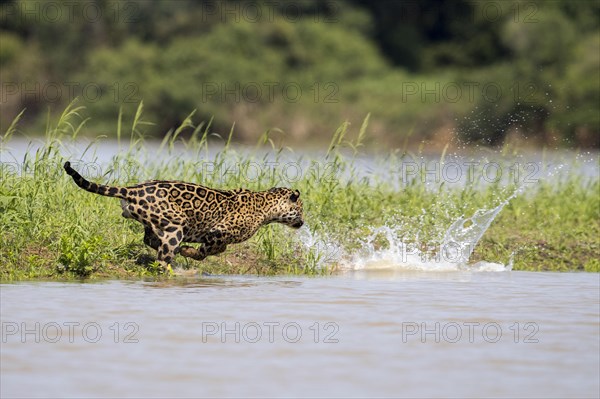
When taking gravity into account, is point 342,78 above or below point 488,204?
above

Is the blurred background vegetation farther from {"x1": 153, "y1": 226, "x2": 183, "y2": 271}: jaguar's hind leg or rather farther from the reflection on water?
the reflection on water

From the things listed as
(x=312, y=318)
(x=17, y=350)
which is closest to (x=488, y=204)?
(x=312, y=318)

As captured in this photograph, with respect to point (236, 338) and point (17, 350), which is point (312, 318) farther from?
point (17, 350)

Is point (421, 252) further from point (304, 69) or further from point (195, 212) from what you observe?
point (304, 69)

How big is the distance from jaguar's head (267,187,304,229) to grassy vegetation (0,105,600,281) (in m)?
0.36

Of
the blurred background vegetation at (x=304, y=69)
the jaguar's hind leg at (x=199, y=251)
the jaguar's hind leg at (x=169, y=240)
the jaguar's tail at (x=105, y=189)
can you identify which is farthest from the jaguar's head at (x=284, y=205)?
the blurred background vegetation at (x=304, y=69)

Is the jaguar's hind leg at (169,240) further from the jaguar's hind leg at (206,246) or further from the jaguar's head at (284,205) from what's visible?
the jaguar's head at (284,205)

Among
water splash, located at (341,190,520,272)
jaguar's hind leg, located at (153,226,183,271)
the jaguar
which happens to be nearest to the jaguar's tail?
the jaguar

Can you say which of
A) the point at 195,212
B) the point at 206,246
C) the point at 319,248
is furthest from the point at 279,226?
the point at 195,212

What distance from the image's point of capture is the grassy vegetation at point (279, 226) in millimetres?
11594

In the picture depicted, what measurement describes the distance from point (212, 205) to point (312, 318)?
242 centimetres

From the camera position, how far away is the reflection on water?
7.25 m

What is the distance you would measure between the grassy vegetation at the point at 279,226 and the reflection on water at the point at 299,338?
57 centimetres

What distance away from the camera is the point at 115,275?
11.4 metres
